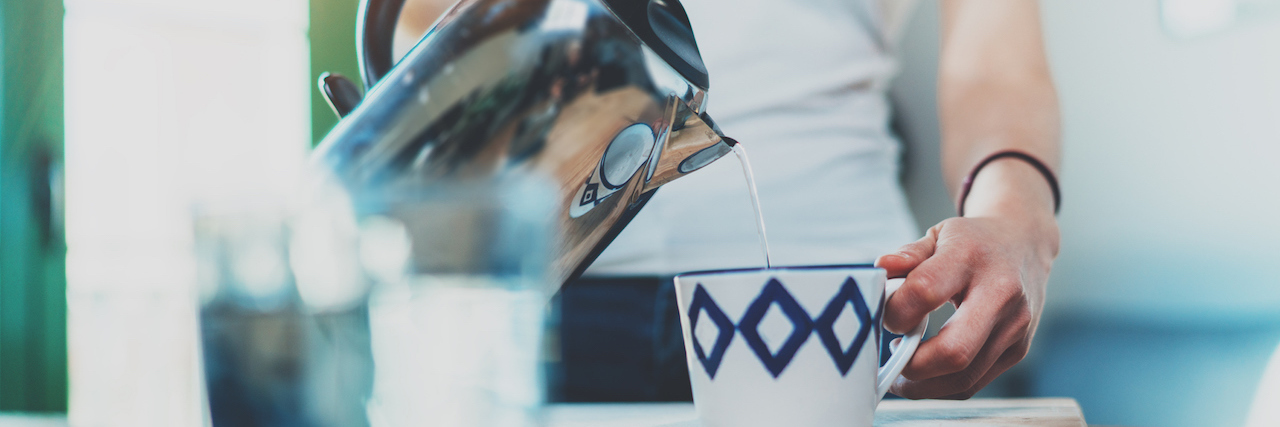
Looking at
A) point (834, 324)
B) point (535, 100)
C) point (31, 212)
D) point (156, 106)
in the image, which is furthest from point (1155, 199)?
point (31, 212)

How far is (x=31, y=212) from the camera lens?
204cm

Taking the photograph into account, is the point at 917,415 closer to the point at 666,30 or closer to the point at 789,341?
the point at 789,341

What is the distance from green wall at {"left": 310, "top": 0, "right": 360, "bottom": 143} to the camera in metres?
1.89

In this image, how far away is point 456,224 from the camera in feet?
0.75

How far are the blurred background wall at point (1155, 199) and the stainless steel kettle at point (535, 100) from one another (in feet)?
2.38

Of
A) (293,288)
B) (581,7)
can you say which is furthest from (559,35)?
(293,288)

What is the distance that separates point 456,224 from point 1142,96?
96cm

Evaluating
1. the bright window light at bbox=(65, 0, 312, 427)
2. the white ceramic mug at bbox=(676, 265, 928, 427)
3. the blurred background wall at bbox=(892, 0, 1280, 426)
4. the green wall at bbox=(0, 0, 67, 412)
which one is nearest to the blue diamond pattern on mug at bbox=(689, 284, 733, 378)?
the white ceramic mug at bbox=(676, 265, 928, 427)

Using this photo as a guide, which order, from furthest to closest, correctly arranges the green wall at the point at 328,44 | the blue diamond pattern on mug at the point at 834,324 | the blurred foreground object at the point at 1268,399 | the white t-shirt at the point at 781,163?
the green wall at the point at 328,44 < the blurred foreground object at the point at 1268,399 < the white t-shirt at the point at 781,163 < the blue diamond pattern on mug at the point at 834,324

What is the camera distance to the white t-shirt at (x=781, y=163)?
0.67 metres

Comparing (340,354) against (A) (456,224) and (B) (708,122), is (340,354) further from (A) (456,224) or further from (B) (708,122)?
(B) (708,122)

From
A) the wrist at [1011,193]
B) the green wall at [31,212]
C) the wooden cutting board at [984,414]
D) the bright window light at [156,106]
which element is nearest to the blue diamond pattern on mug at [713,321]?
the wooden cutting board at [984,414]

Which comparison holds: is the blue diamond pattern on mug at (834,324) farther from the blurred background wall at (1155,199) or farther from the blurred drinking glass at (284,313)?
the blurred background wall at (1155,199)

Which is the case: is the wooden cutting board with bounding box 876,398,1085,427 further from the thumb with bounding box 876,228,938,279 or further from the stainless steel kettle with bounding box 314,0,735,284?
the stainless steel kettle with bounding box 314,0,735,284
